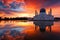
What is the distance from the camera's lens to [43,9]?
13288 cm

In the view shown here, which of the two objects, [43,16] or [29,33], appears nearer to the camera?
[29,33]

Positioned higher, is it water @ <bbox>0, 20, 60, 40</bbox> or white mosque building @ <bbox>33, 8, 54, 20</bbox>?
water @ <bbox>0, 20, 60, 40</bbox>

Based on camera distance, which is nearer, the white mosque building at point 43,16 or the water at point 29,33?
the water at point 29,33

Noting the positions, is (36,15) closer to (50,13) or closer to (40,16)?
(40,16)

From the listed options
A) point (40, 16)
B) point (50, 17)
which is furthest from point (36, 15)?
point (50, 17)

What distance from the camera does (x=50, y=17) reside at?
13450 cm

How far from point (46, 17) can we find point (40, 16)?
5.49 metres

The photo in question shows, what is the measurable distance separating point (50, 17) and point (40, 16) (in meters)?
8.98

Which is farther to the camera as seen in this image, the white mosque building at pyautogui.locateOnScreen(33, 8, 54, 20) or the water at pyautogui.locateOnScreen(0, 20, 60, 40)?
the white mosque building at pyautogui.locateOnScreen(33, 8, 54, 20)

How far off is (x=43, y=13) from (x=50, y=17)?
25.0ft

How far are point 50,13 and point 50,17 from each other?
17.0 ft

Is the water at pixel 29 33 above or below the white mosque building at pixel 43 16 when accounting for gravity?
above

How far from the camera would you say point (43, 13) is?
132 meters

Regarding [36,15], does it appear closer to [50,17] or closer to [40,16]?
[40,16]
